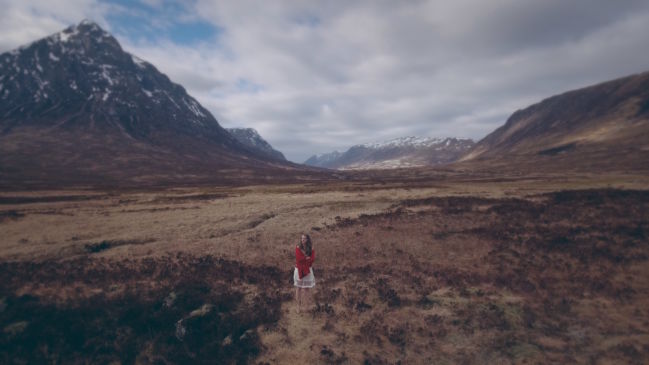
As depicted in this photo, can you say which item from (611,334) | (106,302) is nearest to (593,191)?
(611,334)

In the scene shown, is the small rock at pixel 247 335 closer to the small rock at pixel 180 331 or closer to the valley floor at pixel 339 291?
the valley floor at pixel 339 291

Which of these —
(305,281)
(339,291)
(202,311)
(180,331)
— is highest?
(305,281)

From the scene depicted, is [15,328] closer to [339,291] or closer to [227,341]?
[227,341]

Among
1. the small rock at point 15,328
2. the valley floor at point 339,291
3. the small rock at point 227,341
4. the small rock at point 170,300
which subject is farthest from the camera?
the small rock at point 170,300

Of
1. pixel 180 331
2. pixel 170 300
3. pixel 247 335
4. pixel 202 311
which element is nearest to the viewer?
pixel 247 335

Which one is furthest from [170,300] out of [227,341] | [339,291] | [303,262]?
[339,291]

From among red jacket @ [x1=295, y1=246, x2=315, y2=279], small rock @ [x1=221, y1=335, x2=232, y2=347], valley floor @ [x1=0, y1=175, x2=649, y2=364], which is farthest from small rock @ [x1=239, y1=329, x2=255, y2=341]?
red jacket @ [x1=295, y1=246, x2=315, y2=279]

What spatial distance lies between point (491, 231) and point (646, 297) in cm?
1349

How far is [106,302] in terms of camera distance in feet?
58.1

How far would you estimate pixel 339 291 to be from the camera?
19094mm

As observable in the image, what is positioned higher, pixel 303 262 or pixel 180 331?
pixel 303 262

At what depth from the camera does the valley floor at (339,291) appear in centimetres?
1395

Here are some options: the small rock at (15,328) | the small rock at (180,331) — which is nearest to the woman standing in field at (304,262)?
the small rock at (180,331)

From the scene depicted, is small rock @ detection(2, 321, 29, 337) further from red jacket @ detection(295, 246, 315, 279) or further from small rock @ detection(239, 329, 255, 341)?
red jacket @ detection(295, 246, 315, 279)
